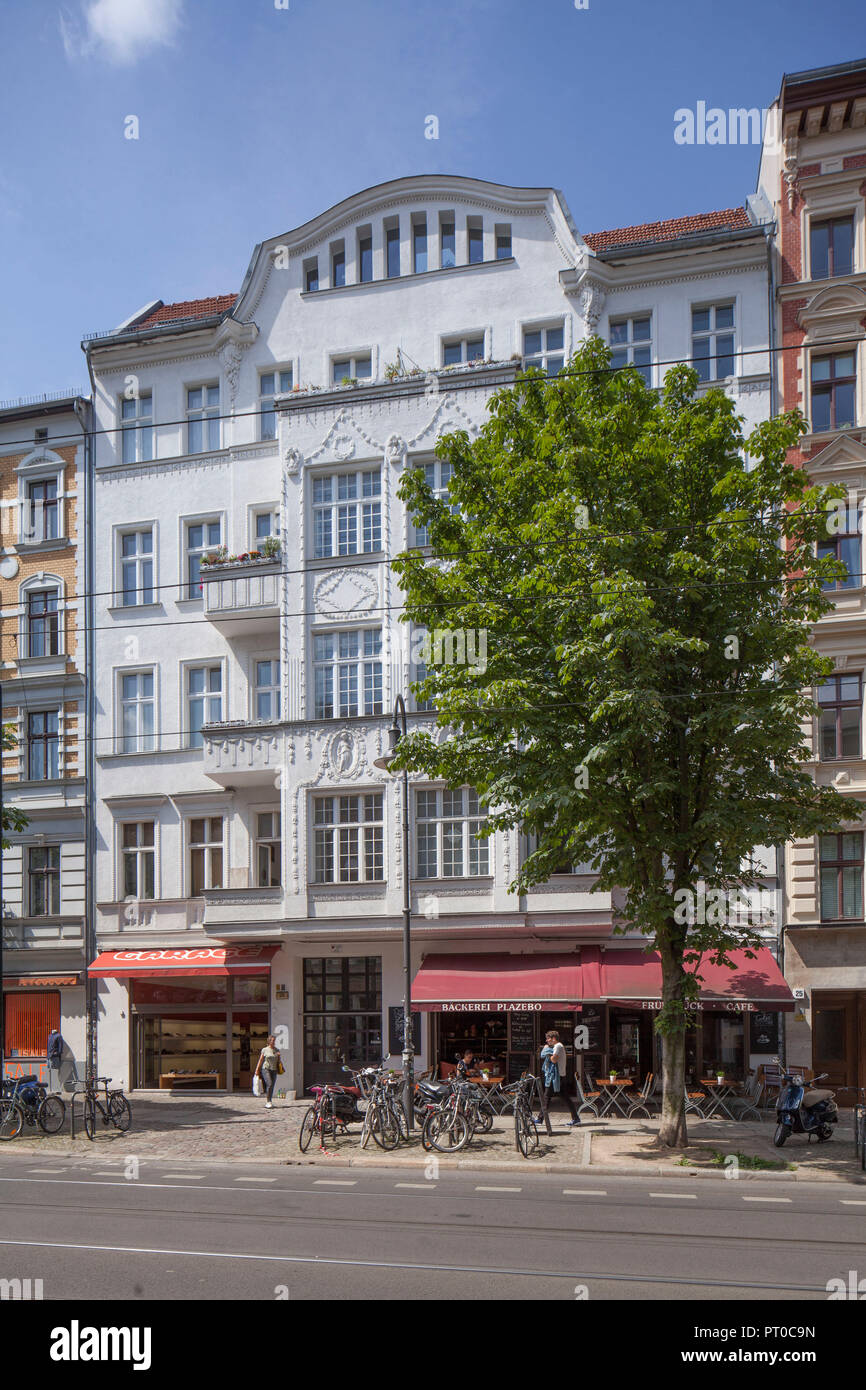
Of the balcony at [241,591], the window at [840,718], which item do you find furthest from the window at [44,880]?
the window at [840,718]

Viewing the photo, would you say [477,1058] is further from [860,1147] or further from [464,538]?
[464,538]

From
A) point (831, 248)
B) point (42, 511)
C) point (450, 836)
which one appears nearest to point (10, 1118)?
point (450, 836)

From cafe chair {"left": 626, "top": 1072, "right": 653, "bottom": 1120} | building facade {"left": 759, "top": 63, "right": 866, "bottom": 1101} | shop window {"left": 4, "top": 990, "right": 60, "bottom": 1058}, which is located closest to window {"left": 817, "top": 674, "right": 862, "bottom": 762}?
building facade {"left": 759, "top": 63, "right": 866, "bottom": 1101}

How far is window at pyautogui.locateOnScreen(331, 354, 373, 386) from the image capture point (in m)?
29.7

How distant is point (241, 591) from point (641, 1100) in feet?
47.5

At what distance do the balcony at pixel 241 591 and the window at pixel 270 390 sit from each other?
4087mm

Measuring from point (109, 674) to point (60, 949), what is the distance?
23.2ft

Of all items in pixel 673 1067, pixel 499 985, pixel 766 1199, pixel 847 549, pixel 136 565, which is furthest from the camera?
pixel 136 565

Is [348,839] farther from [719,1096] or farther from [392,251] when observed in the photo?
[392,251]

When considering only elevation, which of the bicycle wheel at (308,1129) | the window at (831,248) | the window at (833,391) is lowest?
the bicycle wheel at (308,1129)

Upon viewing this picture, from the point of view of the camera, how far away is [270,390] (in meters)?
30.5

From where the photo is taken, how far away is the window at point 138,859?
97.6 ft

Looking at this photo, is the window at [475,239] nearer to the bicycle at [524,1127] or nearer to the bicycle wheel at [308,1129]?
the bicycle at [524,1127]
